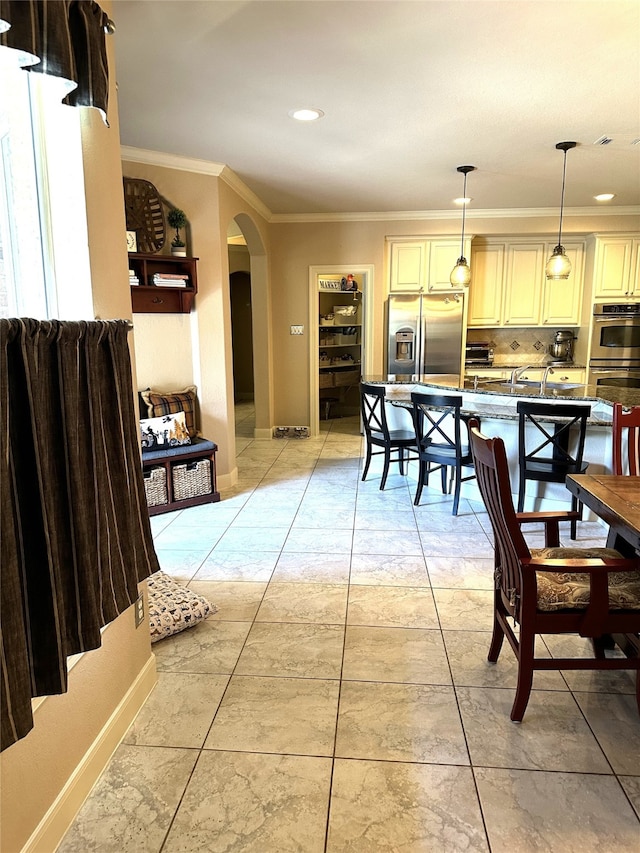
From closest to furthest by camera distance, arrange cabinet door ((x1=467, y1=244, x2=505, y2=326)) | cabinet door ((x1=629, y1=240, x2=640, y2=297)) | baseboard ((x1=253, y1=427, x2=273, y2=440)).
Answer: cabinet door ((x1=629, y1=240, x2=640, y2=297)), cabinet door ((x1=467, y1=244, x2=505, y2=326)), baseboard ((x1=253, y1=427, x2=273, y2=440))

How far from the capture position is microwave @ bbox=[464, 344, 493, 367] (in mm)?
6617

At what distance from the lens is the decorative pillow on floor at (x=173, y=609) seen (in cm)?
246

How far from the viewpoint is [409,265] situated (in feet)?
21.0

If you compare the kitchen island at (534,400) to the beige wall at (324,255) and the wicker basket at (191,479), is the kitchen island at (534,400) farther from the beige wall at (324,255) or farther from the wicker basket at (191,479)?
the beige wall at (324,255)

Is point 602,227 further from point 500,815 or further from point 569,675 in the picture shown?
point 500,815

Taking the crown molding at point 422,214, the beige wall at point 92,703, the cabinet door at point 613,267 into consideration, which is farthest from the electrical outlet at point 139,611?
the cabinet door at point 613,267

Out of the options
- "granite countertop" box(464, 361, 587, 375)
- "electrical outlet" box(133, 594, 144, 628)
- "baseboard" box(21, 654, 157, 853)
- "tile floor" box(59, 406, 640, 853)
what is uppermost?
"granite countertop" box(464, 361, 587, 375)

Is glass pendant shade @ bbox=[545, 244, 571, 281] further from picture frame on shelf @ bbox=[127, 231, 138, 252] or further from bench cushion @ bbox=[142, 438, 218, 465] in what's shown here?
picture frame on shelf @ bbox=[127, 231, 138, 252]

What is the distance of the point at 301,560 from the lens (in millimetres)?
3293

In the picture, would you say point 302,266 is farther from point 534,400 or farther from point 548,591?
point 548,591

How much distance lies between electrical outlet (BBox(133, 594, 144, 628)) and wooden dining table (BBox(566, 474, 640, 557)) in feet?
5.69

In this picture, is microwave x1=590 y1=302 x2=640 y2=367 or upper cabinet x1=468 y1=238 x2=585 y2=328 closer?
microwave x1=590 y1=302 x2=640 y2=367

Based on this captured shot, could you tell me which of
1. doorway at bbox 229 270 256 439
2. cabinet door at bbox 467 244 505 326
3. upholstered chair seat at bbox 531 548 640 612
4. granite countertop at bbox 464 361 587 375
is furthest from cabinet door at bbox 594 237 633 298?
doorway at bbox 229 270 256 439

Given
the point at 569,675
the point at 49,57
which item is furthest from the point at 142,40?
the point at 569,675
